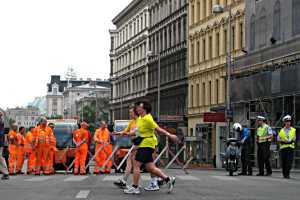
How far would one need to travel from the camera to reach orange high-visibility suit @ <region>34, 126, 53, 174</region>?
2570 centimetres

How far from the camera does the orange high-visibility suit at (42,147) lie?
25703 mm

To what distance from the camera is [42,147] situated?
25.9 metres

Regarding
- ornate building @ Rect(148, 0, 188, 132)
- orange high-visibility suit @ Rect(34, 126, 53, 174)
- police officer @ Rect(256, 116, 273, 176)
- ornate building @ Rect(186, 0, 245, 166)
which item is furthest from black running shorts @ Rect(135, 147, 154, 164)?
ornate building @ Rect(148, 0, 188, 132)

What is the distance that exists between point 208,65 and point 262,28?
17021mm

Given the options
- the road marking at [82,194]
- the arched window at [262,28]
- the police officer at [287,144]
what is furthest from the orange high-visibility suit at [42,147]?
the arched window at [262,28]

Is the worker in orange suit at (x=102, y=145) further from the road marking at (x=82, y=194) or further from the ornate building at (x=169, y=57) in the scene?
the ornate building at (x=169, y=57)

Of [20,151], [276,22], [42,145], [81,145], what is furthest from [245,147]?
[276,22]

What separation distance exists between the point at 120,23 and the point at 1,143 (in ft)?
284

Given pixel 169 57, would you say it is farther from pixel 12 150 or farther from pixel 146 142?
pixel 146 142

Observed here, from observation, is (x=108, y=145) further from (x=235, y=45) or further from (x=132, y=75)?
(x=132, y=75)

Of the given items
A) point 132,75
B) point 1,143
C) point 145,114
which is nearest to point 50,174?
point 1,143

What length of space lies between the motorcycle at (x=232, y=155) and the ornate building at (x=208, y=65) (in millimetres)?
25605

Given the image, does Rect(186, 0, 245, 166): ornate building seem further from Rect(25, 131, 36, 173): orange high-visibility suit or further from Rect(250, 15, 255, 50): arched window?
Rect(25, 131, 36, 173): orange high-visibility suit

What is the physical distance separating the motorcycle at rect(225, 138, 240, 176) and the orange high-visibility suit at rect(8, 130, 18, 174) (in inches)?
281
